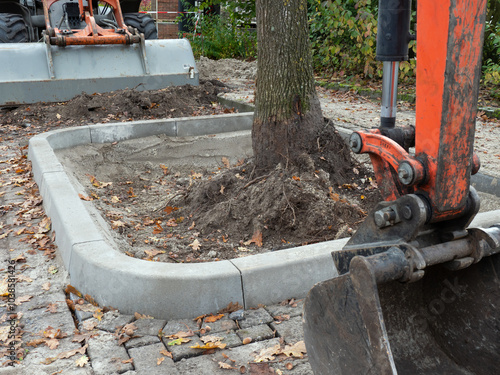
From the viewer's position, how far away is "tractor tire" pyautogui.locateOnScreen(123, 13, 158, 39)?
41.8ft

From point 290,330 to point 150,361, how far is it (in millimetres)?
759

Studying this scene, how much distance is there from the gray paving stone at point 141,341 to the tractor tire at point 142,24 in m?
11.0

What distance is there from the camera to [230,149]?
6.84 m

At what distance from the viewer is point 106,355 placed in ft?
8.73

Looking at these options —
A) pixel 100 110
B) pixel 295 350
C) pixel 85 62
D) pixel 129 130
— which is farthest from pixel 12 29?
pixel 295 350

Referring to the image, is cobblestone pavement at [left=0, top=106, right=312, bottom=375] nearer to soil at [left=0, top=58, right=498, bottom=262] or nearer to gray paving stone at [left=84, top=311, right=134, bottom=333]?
gray paving stone at [left=84, top=311, right=134, bottom=333]

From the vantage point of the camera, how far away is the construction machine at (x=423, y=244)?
1.85 metres

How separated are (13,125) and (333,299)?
7.30 meters

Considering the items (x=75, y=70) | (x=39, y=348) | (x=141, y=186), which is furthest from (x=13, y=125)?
(x=39, y=348)

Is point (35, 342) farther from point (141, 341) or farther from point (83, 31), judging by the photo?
point (83, 31)

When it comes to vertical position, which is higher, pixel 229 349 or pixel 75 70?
pixel 75 70

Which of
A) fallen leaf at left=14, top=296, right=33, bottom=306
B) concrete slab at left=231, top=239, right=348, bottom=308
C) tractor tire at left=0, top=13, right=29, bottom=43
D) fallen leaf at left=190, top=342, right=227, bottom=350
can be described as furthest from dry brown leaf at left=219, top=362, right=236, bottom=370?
tractor tire at left=0, top=13, right=29, bottom=43

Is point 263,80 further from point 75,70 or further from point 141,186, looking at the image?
point 75,70

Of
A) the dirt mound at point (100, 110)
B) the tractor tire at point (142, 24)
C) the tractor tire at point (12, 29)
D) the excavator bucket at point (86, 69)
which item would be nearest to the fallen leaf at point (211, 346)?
the dirt mound at point (100, 110)
